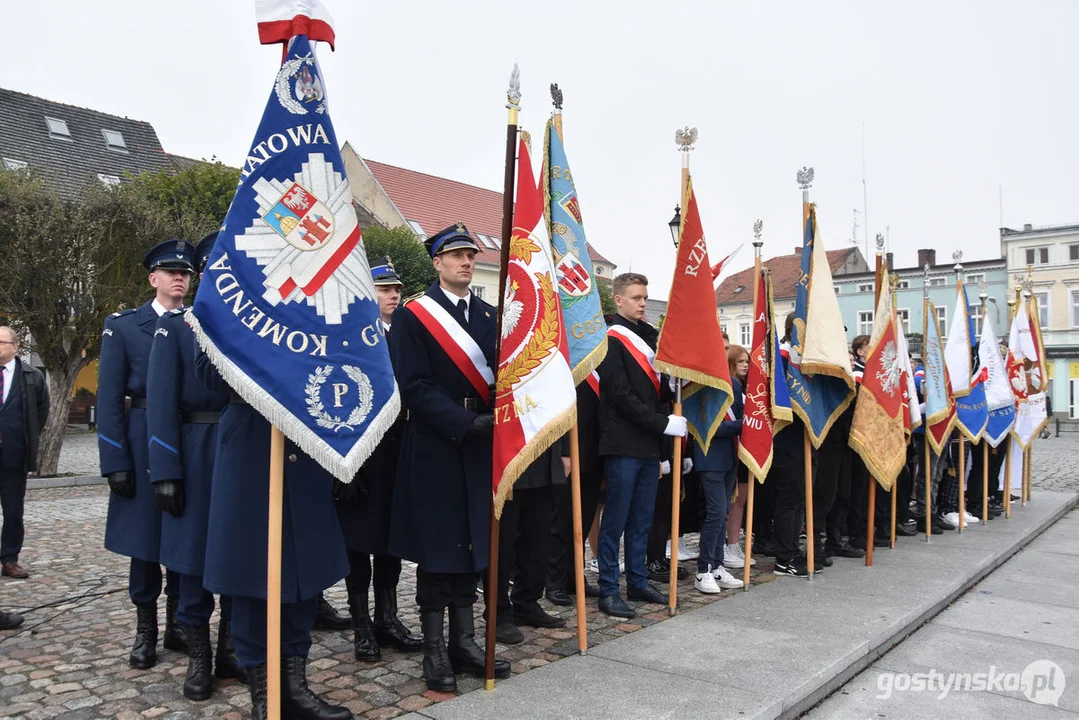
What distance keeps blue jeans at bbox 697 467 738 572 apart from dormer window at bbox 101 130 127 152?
106ft

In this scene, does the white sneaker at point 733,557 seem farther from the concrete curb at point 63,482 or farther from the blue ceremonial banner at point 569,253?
the concrete curb at point 63,482

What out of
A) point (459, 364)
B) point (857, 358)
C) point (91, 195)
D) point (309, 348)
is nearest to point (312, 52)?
point (309, 348)

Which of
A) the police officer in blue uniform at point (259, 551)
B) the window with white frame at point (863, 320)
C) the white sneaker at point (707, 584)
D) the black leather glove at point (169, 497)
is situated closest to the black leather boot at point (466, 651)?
the police officer in blue uniform at point (259, 551)

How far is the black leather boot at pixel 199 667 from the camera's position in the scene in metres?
3.96

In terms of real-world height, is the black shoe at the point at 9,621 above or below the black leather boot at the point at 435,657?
below

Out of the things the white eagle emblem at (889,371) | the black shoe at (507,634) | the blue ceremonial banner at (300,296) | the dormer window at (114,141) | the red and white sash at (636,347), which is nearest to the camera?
the blue ceremonial banner at (300,296)

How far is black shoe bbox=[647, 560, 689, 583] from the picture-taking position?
676cm

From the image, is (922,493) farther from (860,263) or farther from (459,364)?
(860,263)

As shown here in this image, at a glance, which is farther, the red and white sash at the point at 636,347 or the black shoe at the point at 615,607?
the red and white sash at the point at 636,347

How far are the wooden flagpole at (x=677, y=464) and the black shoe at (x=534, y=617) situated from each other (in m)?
0.79

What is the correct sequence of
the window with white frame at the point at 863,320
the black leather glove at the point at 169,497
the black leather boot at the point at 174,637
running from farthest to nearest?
the window with white frame at the point at 863,320 → the black leather boot at the point at 174,637 → the black leather glove at the point at 169,497

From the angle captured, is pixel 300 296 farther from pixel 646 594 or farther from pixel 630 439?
pixel 646 594

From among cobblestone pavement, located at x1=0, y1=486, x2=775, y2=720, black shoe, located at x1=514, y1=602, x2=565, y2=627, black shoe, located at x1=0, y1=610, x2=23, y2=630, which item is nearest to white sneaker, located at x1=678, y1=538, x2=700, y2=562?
cobblestone pavement, located at x1=0, y1=486, x2=775, y2=720

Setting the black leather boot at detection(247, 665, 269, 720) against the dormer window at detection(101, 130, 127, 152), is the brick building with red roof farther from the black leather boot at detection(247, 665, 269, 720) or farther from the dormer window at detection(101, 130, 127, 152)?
the black leather boot at detection(247, 665, 269, 720)
